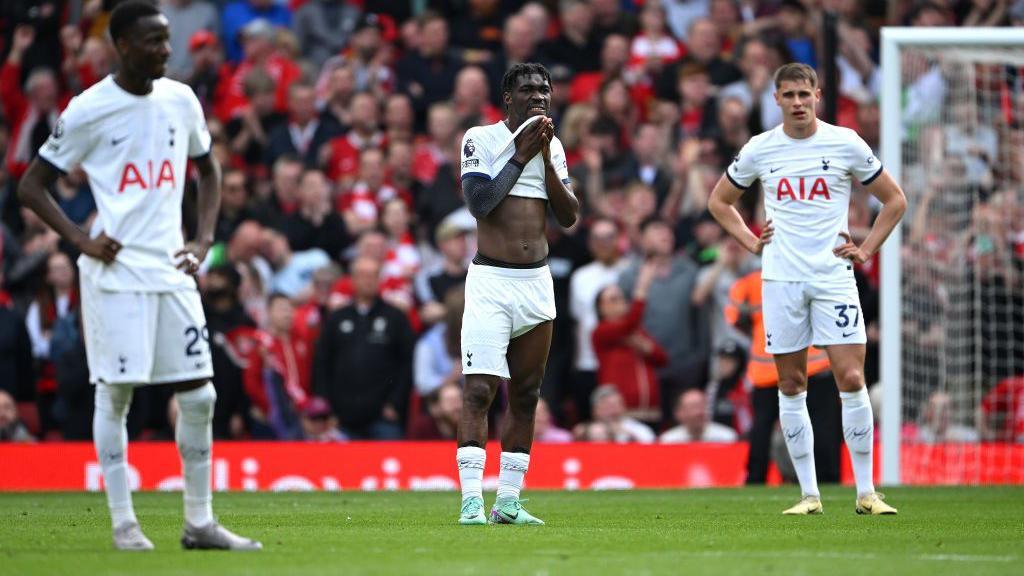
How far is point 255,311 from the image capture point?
18.4 meters

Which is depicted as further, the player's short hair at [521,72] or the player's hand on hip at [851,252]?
the player's hand on hip at [851,252]

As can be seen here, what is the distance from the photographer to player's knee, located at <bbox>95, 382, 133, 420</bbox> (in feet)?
25.9

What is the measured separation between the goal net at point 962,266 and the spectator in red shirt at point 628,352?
102 inches

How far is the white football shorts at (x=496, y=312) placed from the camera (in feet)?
32.8

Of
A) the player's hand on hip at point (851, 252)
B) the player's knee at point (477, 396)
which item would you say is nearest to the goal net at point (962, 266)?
the player's hand on hip at point (851, 252)

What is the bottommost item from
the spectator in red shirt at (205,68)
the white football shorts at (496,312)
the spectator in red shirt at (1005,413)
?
the spectator in red shirt at (1005,413)

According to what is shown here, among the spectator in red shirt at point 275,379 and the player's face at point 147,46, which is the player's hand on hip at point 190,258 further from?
the spectator in red shirt at point 275,379

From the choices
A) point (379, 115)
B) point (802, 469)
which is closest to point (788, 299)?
point (802, 469)

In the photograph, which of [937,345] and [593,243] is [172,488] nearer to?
[593,243]

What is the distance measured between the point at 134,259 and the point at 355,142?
487 inches

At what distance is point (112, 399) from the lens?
26.0 feet

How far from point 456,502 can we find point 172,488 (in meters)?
4.18

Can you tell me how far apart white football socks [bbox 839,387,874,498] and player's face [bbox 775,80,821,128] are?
6.07 feet

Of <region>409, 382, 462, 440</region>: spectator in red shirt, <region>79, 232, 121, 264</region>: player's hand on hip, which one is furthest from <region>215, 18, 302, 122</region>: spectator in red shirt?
<region>79, 232, 121, 264</region>: player's hand on hip
